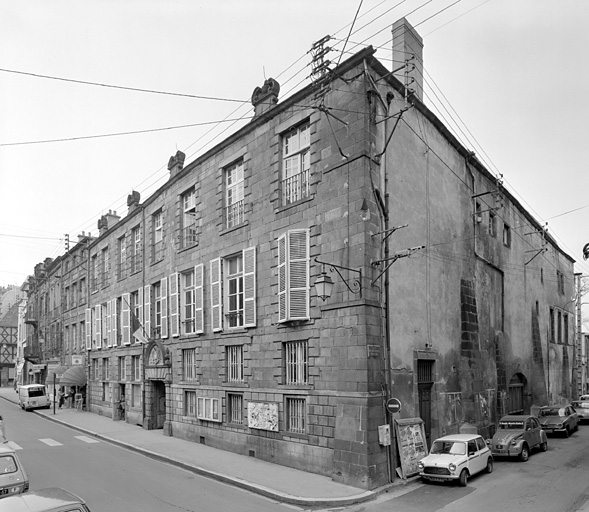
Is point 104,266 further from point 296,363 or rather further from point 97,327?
point 296,363

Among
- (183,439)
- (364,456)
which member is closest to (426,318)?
(364,456)

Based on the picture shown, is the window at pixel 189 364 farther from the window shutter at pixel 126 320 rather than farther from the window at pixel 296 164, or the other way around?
the window at pixel 296 164

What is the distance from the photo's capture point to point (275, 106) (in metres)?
18.4

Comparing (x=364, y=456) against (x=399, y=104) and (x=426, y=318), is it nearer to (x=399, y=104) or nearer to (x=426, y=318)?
(x=426, y=318)

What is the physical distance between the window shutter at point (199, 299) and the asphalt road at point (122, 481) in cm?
546

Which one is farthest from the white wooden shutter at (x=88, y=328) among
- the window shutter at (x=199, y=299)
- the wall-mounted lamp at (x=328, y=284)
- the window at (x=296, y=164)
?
the wall-mounted lamp at (x=328, y=284)

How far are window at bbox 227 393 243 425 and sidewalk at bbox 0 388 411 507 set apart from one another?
119 centimetres

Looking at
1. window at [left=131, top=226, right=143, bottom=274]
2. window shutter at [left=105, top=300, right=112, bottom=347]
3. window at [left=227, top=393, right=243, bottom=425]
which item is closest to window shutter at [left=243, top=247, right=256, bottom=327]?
window at [left=227, top=393, right=243, bottom=425]

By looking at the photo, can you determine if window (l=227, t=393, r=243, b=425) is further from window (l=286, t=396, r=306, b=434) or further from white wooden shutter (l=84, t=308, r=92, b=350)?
white wooden shutter (l=84, t=308, r=92, b=350)

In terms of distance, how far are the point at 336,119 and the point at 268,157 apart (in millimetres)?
3798

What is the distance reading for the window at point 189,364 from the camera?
22709mm

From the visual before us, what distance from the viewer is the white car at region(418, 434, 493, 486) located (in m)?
14.5

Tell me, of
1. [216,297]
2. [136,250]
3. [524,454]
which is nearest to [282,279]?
[216,297]

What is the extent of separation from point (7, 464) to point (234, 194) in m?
12.7
